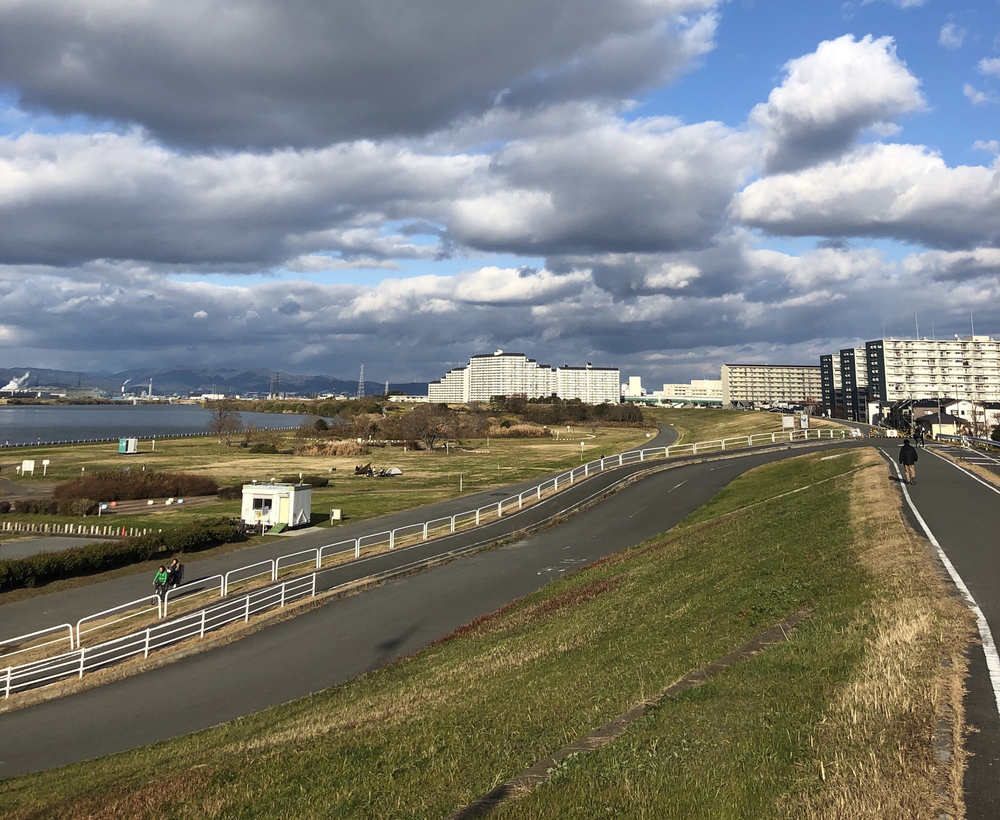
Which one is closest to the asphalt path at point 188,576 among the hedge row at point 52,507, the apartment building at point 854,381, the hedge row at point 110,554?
the hedge row at point 110,554

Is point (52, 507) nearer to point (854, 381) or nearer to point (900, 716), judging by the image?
point (900, 716)

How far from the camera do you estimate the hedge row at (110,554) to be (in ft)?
85.2

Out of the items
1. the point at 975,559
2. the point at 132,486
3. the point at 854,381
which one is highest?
the point at 854,381

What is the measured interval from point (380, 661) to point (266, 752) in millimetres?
7646

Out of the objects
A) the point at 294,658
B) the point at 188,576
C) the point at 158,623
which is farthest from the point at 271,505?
Answer: the point at 294,658

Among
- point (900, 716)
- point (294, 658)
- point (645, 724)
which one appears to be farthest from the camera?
point (294, 658)

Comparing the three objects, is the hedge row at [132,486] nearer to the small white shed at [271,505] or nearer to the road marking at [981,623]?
the small white shed at [271,505]

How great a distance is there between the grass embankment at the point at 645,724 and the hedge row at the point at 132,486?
4374 centimetres

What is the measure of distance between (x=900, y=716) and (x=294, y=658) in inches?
584

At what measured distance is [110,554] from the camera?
29047 millimetres

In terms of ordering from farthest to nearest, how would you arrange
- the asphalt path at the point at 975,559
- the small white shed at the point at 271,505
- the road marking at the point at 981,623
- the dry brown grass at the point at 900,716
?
the small white shed at the point at 271,505 → the road marking at the point at 981,623 → the asphalt path at the point at 975,559 → the dry brown grass at the point at 900,716

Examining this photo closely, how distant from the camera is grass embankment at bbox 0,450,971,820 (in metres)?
5.62

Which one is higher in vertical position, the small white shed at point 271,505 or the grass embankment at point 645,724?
the grass embankment at point 645,724

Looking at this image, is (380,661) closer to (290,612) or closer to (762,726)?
(290,612)
